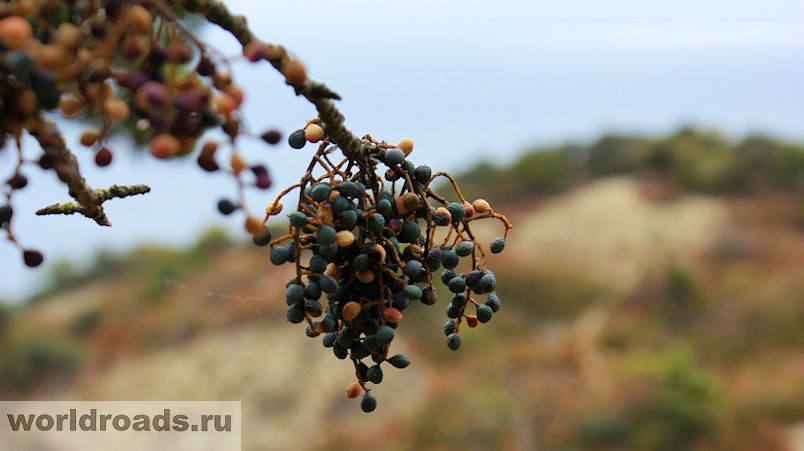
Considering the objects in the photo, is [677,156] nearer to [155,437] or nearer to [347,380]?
[347,380]

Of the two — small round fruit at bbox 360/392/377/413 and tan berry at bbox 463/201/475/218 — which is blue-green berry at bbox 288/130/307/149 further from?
small round fruit at bbox 360/392/377/413

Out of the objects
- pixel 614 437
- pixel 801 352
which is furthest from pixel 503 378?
pixel 801 352

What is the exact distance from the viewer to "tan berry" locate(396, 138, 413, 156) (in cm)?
80

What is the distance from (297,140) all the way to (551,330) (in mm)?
13388

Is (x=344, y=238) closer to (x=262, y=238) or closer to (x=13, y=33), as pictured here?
(x=262, y=238)

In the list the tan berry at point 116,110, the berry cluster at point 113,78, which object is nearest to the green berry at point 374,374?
the berry cluster at point 113,78

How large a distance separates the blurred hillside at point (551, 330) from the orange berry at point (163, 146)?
687cm

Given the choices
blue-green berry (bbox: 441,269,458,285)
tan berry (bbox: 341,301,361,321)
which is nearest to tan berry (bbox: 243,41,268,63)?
tan berry (bbox: 341,301,361,321)

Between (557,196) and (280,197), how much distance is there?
61.0 feet

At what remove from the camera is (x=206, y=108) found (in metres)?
0.54

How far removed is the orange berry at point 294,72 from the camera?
1.95 ft

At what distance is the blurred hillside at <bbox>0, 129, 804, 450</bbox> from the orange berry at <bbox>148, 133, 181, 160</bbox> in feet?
22.5

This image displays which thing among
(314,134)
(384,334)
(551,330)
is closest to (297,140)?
(314,134)

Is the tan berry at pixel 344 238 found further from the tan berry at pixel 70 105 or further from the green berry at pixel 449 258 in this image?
the tan berry at pixel 70 105
